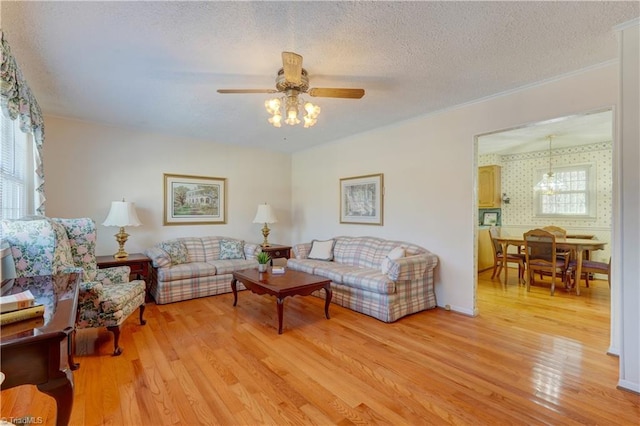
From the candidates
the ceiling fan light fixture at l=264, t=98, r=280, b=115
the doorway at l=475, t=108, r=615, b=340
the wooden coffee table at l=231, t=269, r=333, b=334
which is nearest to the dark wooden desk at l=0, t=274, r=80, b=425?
the ceiling fan light fixture at l=264, t=98, r=280, b=115

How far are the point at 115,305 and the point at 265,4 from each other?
2.65 m

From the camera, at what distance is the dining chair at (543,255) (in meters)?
4.48

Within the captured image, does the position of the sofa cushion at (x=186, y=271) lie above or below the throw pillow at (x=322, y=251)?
below

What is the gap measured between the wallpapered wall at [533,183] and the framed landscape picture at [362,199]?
3.52 metres

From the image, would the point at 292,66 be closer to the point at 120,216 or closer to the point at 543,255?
the point at 120,216

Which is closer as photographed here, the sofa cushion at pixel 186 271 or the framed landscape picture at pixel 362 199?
the sofa cushion at pixel 186 271

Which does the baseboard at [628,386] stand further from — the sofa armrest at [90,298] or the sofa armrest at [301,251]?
the sofa armrest at [90,298]

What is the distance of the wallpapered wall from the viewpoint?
547 cm

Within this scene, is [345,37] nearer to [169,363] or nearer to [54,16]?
[54,16]

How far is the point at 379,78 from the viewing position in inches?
111

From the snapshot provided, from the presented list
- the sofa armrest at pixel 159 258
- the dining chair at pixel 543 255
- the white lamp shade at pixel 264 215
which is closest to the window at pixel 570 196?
the dining chair at pixel 543 255

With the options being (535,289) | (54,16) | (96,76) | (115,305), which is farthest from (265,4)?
(535,289)

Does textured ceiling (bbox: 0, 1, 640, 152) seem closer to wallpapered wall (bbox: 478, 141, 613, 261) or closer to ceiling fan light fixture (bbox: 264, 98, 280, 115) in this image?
ceiling fan light fixture (bbox: 264, 98, 280, 115)

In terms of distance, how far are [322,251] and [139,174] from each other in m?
3.07
